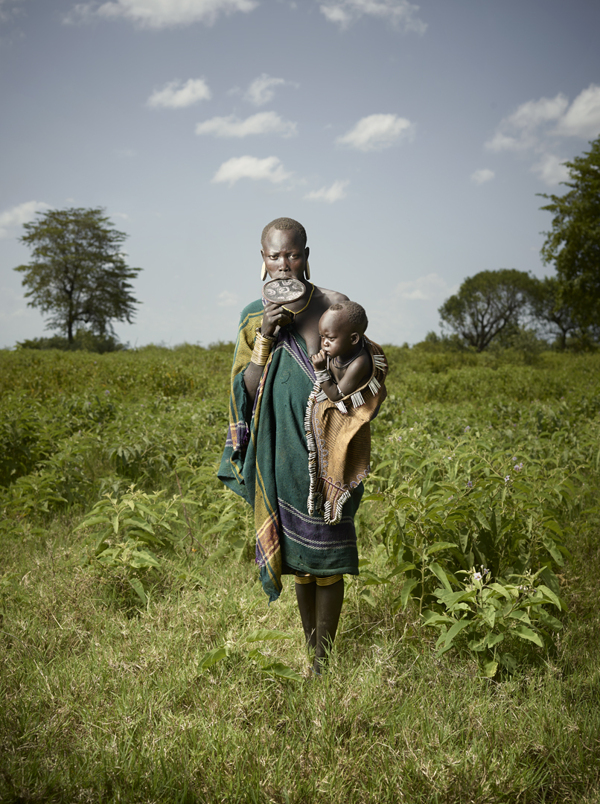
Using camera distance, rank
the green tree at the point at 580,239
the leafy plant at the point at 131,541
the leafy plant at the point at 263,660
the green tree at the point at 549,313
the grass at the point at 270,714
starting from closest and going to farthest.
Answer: the grass at the point at 270,714
the leafy plant at the point at 263,660
the leafy plant at the point at 131,541
the green tree at the point at 580,239
the green tree at the point at 549,313

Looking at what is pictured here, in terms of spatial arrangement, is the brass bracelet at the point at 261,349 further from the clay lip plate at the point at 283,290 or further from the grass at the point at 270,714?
the grass at the point at 270,714

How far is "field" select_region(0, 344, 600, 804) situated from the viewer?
2.00 m

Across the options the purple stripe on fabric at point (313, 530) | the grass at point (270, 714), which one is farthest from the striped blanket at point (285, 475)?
the grass at point (270, 714)

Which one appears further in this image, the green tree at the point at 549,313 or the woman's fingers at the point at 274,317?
the green tree at the point at 549,313

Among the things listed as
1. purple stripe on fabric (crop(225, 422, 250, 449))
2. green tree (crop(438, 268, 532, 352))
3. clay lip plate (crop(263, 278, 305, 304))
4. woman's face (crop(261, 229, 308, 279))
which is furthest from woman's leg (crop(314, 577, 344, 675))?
green tree (crop(438, 268, 532, 352))

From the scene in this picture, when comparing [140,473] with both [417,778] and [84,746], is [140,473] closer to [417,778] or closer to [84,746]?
[84,746]

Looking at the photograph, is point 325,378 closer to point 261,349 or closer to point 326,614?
point 261,349

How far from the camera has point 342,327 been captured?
2002 millimetres

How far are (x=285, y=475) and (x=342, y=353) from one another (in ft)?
1.99

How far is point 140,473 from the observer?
518 cm

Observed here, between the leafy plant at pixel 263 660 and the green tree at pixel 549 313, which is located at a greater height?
the green tree at pixel 549 313

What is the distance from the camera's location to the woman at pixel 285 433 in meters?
2.25

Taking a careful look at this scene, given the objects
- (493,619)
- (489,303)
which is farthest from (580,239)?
(493,619)

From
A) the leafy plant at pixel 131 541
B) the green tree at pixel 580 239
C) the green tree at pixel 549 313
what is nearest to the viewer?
the leafy plant at pixel 131 541
